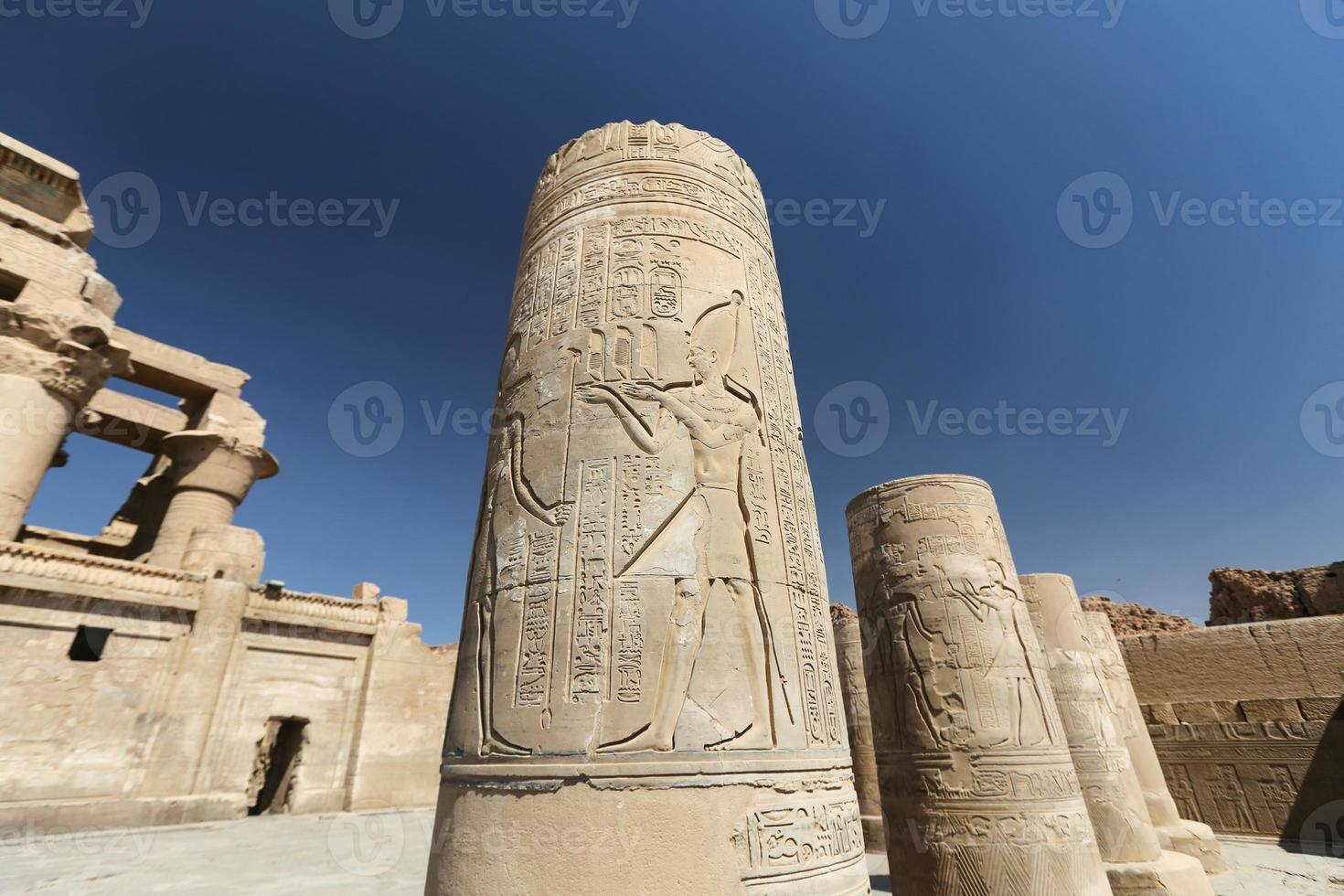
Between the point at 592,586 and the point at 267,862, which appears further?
the point at 267,862

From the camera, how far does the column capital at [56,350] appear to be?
33.8 feet

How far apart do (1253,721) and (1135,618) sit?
7.37m

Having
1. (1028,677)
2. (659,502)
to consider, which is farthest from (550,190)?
(1028,677)

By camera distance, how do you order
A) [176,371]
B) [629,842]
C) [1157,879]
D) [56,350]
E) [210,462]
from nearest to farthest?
[629,842] < [1157,879] < [56,350] < [210,462] < [176,371]

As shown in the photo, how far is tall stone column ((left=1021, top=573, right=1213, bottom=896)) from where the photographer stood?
6.85 meters

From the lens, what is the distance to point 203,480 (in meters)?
15.4

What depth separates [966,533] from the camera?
21.4ft

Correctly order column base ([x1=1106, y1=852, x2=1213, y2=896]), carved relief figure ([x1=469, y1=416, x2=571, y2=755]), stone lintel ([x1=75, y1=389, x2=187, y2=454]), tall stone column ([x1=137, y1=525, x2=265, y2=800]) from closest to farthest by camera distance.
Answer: carved relief figure ([x1=469, y1=416, x2=571, y2=755])
column base ([x1=1106, y1=852, x2=1213, y2=896])
tall stone column ([x1=137, y1=525, x2=265, y2=800])
stone lintel ([x1=75, y1=389, x2=187, y2=454])

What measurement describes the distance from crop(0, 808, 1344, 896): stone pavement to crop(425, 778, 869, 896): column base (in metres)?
5.22

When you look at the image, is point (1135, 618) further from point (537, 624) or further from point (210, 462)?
point (210, 462)

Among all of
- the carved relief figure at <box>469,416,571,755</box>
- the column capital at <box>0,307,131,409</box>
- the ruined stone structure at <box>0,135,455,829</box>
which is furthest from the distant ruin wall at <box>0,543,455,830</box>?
the carved relief figure at <box>469,416,571,755</box>

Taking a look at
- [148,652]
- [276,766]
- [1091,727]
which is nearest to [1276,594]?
[1091,727]

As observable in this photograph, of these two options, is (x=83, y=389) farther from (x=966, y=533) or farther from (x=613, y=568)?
(x=966, y=533)

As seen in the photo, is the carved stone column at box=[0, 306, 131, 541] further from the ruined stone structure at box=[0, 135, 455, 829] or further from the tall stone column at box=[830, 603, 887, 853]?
the tall stone column at box=[830, 603, 887, 853]
